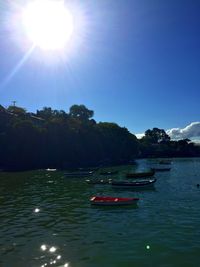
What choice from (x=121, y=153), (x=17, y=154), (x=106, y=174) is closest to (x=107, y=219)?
(x=106, y=174)

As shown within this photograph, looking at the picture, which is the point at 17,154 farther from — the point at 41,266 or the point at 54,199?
the point at 41,266

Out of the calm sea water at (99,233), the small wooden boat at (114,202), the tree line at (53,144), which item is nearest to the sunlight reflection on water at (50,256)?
the calm sea water at (99,233)

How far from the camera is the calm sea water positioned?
25438mm

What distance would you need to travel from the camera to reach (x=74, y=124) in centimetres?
16288

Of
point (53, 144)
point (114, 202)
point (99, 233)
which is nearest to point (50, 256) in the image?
point (99, 233)

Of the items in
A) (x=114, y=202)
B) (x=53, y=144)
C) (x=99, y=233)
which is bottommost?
(x=99, y=233)

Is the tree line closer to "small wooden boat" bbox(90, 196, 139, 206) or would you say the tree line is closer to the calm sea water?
the calm sea water

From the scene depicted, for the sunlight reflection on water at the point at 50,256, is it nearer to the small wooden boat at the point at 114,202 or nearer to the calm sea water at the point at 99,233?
the calm sea water at the point at 99,233

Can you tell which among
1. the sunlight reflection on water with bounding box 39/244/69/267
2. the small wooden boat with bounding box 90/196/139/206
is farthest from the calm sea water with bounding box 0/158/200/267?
the small wooden boat with bounding box 90/196/139/206

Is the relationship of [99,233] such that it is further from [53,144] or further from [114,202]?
[53,144]

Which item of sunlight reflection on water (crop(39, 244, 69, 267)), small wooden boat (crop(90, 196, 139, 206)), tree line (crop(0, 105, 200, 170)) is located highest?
tree line (crop(0, 105, 200, 170))

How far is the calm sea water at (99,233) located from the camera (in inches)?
1001

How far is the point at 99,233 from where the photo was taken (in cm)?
3244

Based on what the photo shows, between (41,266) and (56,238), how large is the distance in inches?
272
